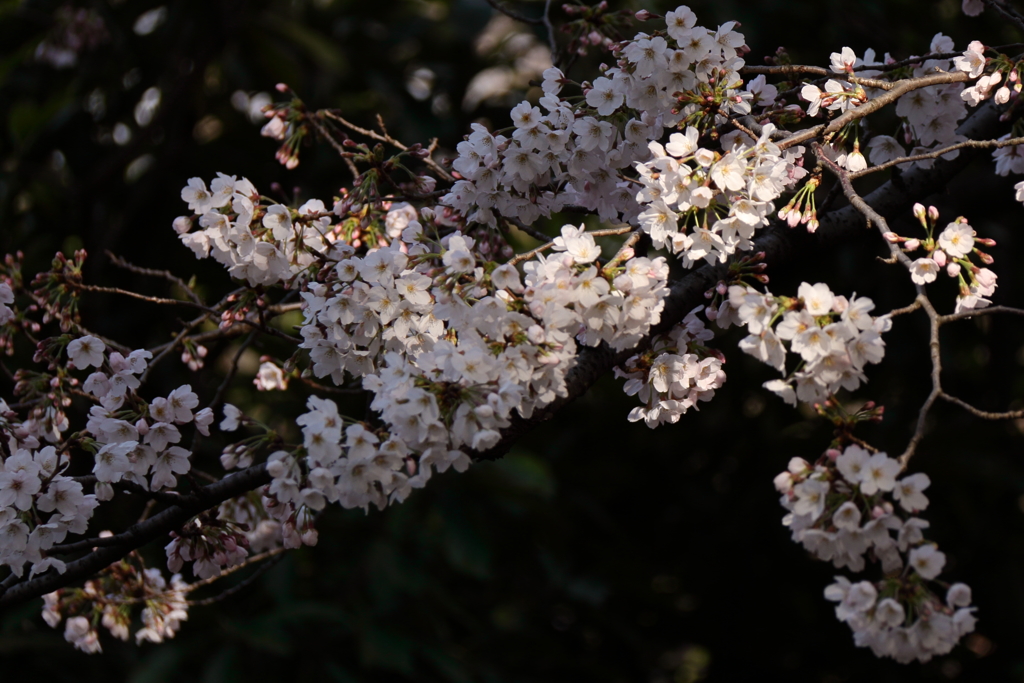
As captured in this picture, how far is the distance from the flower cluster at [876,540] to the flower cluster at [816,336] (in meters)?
0.09

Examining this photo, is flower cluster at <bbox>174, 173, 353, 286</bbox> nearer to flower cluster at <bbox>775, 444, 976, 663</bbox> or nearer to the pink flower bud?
flower cluster at <bbox>775, 444, 976, 663</bbox>

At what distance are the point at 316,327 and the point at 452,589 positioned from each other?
11.1ft

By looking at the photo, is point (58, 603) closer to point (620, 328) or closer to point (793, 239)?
point (620, 328)

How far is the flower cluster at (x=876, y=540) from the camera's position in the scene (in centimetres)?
106

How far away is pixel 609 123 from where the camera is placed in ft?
4.56

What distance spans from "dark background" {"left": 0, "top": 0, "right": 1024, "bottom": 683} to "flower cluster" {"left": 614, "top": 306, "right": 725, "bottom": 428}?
84.4 inches

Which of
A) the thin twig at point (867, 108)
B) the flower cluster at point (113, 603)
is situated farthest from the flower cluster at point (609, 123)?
the flower cluster at point (113, 603)

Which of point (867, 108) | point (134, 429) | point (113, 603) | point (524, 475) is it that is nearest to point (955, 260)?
point (867, 108)

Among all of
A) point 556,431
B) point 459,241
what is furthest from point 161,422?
point 556,431

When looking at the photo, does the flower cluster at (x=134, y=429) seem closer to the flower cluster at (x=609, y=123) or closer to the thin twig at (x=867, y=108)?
the flower cluster at (x=609, y=123)

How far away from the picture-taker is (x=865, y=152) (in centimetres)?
173

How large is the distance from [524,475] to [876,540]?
7.92ft

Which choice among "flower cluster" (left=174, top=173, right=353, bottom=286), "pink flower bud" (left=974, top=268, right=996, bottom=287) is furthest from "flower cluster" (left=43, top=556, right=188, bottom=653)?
"pink flower bud" (left=974, top=268, right=996, bottom=287)

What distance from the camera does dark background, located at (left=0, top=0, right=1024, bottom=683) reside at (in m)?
3.57
